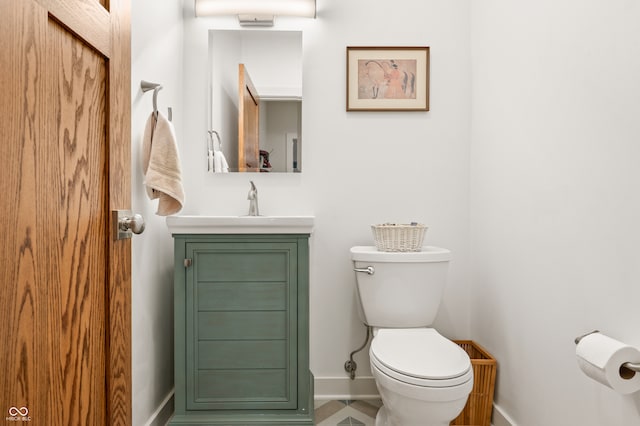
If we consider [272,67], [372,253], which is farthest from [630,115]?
[272,67]

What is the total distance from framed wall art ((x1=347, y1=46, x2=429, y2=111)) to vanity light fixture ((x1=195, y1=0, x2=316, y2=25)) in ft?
1.02

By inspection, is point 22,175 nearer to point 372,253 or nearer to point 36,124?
point 36,124

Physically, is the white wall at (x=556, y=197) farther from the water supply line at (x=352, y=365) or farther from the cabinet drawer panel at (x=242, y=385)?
the cabinet drawer panel at (x=242, y=385)

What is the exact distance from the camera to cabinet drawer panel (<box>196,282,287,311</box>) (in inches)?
67.2

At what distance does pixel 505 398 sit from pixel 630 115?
1.24 metres

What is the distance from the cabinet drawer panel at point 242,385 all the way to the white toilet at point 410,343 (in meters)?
0.45

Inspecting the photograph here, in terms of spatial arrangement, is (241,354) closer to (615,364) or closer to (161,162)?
(161,162)

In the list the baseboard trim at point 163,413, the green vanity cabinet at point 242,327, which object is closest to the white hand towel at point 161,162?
the green vanity cabinet at point 242,327

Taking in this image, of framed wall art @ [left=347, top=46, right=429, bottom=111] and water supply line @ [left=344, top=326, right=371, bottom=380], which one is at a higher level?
framed wall art @ [left=347, top=46, right=429, bottom=111]

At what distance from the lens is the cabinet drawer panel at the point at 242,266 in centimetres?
171

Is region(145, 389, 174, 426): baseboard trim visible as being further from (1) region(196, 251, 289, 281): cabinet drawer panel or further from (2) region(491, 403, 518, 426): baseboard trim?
(2) region(491, 403, 518, 426): baseboard trim

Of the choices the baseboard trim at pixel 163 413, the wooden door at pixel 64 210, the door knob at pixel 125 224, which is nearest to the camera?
the wooden door at pixel 64 210

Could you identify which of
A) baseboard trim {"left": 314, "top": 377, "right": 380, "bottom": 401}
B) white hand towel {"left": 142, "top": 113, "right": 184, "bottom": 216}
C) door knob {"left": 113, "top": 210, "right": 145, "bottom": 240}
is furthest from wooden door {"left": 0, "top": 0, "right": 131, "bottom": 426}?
baseboard trim {"left": 314, "top": 377, "right": 380, "bottom": 401}

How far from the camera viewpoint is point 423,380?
4.35 feet
